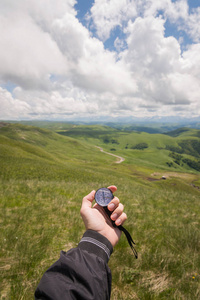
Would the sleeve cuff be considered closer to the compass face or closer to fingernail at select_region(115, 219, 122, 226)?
fingernail at select_region(115, 219, 122, 226)

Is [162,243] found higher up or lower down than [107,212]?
lower down

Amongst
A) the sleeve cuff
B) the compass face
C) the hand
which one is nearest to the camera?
the sleeve cuff

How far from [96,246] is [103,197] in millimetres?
1469

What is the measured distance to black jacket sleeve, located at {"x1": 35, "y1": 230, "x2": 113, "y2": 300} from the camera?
179 cm

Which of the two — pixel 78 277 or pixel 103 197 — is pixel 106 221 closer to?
pixel 103 197

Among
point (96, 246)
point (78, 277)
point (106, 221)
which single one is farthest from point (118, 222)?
point (78, 277)

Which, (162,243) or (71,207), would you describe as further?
(71,207)

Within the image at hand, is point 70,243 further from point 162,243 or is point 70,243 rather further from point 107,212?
point 162,243

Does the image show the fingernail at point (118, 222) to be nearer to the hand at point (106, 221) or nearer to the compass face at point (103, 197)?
the hand at point (106, 221)

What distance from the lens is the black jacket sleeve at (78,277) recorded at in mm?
1786

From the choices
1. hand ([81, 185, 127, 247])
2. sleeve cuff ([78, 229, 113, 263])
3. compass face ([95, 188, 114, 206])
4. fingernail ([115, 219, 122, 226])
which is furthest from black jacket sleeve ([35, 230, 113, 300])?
compass face ([95, 188, 114, 206])

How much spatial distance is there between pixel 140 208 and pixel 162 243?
4264mm

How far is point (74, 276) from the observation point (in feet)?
6.63

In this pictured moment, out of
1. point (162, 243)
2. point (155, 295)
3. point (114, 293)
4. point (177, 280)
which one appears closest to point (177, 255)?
point (162, 243)
